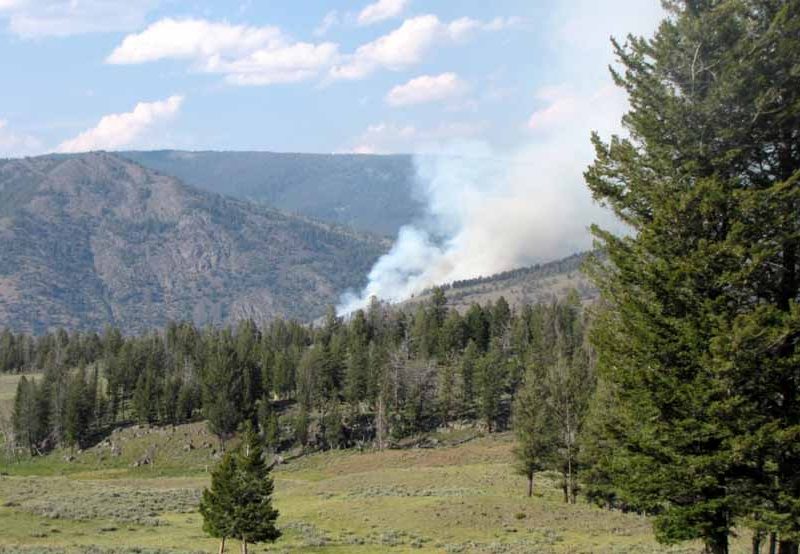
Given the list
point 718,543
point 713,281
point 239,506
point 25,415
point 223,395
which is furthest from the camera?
point 25,415

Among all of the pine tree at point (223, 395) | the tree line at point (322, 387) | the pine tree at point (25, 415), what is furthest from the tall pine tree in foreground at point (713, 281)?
the pine tree at point (25, 415)

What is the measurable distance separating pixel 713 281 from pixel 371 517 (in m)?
50.0

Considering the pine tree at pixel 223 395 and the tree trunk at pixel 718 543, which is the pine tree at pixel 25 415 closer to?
the pine tree at pixel 223 395

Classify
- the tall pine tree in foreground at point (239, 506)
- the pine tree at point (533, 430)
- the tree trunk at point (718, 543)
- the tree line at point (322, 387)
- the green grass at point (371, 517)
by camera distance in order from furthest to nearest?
the tree line at point (322, 387), the pine tree at point (533, 430), the green grass at point (371, 517), the tall pine tree in foreground at point (239, 506), the tree trunk at point (718, 543)

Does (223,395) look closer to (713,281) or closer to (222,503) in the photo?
(222,503)

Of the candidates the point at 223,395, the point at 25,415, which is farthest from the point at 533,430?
the point at 25,415

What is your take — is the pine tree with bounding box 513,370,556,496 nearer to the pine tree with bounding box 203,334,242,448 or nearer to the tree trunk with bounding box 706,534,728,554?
the tree trunk with bounding box 706,534,728,554

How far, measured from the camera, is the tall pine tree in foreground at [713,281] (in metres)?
15.6

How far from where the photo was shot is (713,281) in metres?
16.1

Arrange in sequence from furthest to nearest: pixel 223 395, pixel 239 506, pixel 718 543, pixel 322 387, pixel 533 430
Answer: pixel 322 387
pixel 223 395
pixel 533 430
pixel 239 506
pixel 718 543

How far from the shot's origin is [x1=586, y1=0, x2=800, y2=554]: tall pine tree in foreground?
15586 mm

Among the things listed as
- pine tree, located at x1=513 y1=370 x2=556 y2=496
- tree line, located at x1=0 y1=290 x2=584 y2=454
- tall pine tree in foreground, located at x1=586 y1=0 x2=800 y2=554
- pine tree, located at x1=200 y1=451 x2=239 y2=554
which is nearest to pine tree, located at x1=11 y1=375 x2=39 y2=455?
tree line, located at x1=0 y1=290 x2=584 y2=454

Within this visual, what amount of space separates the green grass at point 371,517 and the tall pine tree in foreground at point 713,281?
2708 centimetres

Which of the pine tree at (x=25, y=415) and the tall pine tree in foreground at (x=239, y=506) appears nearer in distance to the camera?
the tall pine tree in foreground at (x=239, y=506)
